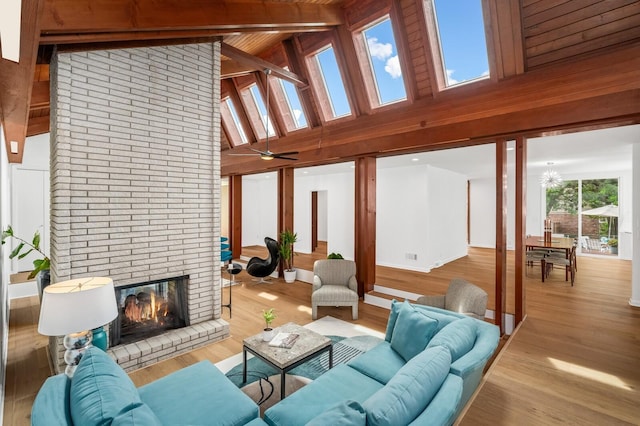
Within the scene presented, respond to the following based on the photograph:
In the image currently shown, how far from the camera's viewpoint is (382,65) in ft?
15.1

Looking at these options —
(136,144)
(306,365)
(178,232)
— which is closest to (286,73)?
(136,144)

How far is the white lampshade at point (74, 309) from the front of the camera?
1.94m

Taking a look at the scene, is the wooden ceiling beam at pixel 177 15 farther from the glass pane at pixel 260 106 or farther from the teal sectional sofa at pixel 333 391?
the glass pane at pixel 260 106

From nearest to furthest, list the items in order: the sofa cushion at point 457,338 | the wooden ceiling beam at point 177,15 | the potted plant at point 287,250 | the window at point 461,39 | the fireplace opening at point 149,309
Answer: the sofa cushion at point 457,338 < the wooden ceiling beam at point 177,15 < the fireplace opening at point 149,309 < the window at point 461,39 < the potted plant at point 287,250

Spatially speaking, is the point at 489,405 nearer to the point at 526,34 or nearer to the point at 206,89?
the point at 526,34

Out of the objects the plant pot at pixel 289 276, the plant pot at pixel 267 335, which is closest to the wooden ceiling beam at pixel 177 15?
the plant pot at pixel 267 335

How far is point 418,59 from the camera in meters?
4.16

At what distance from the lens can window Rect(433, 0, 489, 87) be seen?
355cm

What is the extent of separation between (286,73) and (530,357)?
5.18m

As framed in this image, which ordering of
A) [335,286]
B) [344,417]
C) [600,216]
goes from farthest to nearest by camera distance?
[600,216] → [335,286] → [344,417]

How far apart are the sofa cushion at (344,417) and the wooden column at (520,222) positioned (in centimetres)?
333

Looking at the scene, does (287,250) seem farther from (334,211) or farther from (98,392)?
(98,392)

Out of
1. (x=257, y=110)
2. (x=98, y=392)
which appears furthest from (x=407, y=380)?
(x=257, y=110)

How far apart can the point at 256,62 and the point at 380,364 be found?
4.56m
